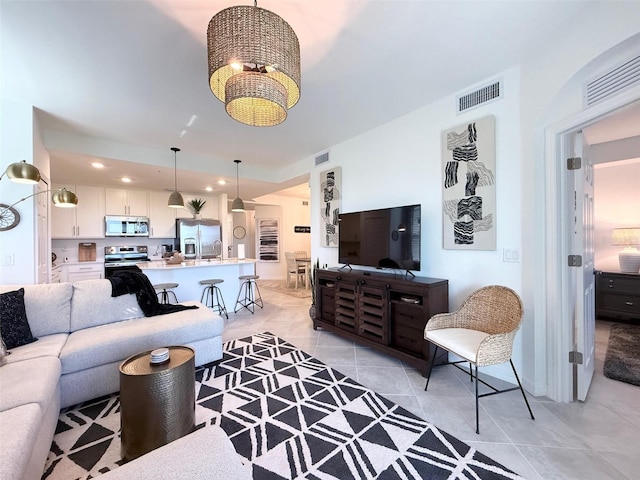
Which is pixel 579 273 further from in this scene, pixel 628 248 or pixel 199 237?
pixel 199 237

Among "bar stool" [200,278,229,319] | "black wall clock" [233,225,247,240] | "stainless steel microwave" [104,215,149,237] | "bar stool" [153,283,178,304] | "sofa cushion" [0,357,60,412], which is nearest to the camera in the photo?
"sofa cushion" [0,357,60,412]

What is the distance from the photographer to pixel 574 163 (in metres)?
2.09

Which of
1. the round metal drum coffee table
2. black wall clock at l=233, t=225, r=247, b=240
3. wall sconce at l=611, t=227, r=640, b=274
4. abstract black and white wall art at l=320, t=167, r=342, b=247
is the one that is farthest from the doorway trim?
black wall clock at l=233, t=225, r=247, b=240

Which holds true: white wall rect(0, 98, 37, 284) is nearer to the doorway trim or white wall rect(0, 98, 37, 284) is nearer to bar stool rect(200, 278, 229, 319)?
bar stool rect(200, 278, 229, 319)

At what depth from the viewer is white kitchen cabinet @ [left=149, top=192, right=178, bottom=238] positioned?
6.14 m

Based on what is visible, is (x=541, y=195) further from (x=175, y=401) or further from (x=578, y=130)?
(x=175, y=401)

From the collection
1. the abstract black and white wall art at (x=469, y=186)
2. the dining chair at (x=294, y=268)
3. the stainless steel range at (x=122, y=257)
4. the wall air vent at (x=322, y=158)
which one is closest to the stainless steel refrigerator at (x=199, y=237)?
the stainless steel range at (x=122, y=257)

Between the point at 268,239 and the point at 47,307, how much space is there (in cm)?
628

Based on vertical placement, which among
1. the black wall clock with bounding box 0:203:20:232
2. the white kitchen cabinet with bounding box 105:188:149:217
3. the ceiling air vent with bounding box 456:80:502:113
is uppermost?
the ceiling air vent with bounding box 456:80:502:113

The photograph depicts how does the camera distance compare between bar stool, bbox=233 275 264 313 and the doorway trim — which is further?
bar stool, bbox=233 275 264 313

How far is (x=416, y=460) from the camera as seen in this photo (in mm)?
1537

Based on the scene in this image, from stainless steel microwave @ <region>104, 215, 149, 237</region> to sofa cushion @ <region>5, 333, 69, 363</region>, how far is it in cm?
417

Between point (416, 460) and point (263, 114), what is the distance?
2.34 m

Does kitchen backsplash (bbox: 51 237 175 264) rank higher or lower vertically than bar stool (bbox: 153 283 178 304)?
higher
